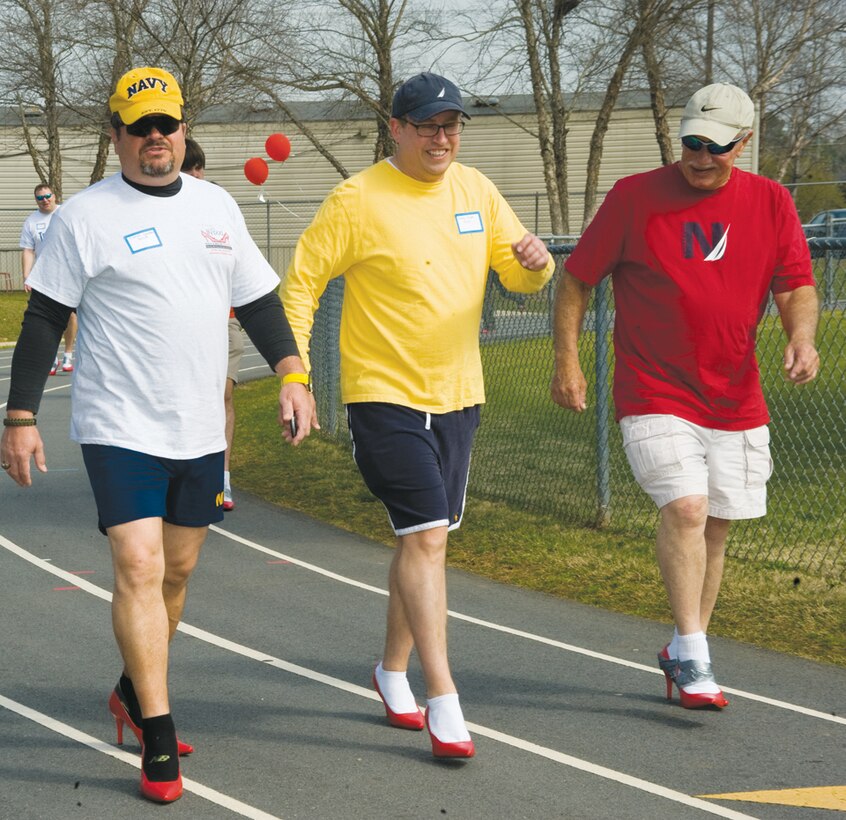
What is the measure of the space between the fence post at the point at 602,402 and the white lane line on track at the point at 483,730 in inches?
122

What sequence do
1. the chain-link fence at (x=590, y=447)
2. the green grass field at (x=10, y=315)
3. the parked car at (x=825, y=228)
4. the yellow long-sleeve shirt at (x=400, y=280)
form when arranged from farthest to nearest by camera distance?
the green grass field at (x=10, y=315), the parked car at (x=825, y=228), the chain-link fence at (x=590, y=447), the yellow long-sleeve shirt at (x=400, y=280)

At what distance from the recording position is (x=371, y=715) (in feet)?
16.3

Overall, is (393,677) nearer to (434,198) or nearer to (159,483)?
(159,483)

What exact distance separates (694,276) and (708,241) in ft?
0.44

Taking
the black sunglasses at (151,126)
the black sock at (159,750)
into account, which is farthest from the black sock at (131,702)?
the black sunglasses at (151,126)

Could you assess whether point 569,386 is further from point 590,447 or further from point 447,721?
point 590,447

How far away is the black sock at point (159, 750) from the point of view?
411cm

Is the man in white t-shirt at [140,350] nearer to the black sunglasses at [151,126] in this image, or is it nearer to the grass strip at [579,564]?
the black sunglasses at [151,126]

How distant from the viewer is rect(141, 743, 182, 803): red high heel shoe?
4078 mm

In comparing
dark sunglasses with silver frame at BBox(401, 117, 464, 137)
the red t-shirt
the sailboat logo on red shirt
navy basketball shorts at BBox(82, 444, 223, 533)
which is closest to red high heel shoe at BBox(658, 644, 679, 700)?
the red t-shirt

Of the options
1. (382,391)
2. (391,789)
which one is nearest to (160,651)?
(391,789)

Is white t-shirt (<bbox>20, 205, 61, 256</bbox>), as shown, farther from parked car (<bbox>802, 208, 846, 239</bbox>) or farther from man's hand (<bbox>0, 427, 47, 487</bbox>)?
parked car (<bbox>802, 208, 846, 239</bbox>)

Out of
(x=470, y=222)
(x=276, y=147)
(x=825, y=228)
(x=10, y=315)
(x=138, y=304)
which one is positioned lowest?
(x=10, y=315)

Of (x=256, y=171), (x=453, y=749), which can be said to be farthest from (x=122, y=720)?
(x=256, y=171)
